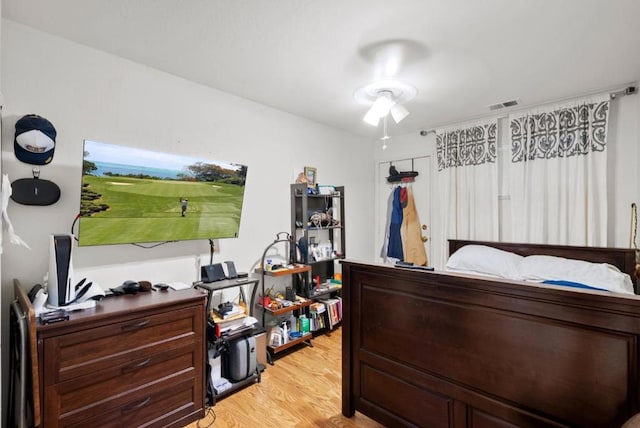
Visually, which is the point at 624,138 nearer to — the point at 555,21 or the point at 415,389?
the point at 555,21

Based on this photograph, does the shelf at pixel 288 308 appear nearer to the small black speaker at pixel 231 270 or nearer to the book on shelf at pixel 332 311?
the book on shelf at pixel 332 311

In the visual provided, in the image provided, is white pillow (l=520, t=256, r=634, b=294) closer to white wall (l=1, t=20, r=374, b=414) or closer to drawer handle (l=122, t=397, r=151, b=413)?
white wall (l=1, t=20, r=374, b=414)

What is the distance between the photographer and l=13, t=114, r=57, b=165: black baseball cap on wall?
69.1 inches

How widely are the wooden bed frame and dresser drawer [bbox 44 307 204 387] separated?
1.09 meters

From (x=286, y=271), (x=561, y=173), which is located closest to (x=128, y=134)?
(x=286, y=271)

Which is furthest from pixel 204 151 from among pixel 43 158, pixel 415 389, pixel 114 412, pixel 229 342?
pixel 415 389

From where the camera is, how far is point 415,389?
167 centimetres

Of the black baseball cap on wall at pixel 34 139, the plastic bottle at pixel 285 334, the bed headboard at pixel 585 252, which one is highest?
the black baseball cap on wall at pixel 34 139

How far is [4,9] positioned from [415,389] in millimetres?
3157

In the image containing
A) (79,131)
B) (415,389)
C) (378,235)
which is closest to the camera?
(415,389)

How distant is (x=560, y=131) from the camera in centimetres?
304

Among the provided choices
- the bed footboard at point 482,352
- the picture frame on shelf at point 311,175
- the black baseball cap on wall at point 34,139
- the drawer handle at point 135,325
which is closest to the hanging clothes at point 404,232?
the picture frame on shelf at point 311,175

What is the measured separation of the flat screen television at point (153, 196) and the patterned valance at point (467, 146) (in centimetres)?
263

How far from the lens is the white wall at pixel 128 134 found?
183cm
